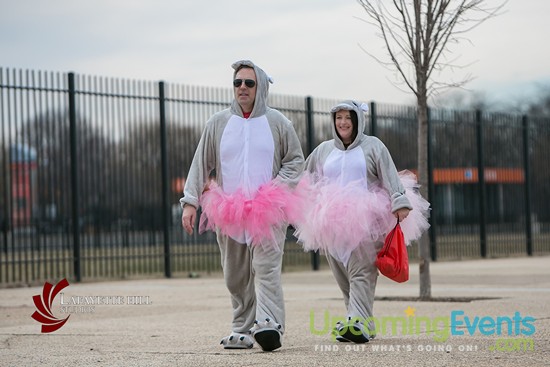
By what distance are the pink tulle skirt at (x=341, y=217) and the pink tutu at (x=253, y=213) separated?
0.33 meters

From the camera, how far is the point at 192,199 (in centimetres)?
767

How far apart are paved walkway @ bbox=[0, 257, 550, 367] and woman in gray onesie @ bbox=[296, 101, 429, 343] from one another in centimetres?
42

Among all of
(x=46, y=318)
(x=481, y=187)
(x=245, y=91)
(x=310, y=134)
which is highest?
(x=310, y=134)

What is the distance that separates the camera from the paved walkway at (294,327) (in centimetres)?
703

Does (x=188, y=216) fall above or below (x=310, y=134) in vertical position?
below

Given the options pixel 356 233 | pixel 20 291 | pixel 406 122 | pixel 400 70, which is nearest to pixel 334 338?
pixel 356 233

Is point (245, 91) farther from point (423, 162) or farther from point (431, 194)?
point (431, 194)

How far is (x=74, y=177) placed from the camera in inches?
664

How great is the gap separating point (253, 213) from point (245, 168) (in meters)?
0.37

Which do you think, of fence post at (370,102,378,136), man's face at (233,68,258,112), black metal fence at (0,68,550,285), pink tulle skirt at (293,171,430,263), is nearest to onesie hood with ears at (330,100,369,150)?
pink tulle skirt at (293,171,430,263)

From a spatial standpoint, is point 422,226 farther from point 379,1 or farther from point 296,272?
point 296,272

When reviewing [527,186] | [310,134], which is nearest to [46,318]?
[310,134]

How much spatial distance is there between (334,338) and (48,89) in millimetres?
9441

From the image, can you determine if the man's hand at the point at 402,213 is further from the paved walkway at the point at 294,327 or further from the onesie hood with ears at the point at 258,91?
the onesie hood with ears at the point at 258,91
